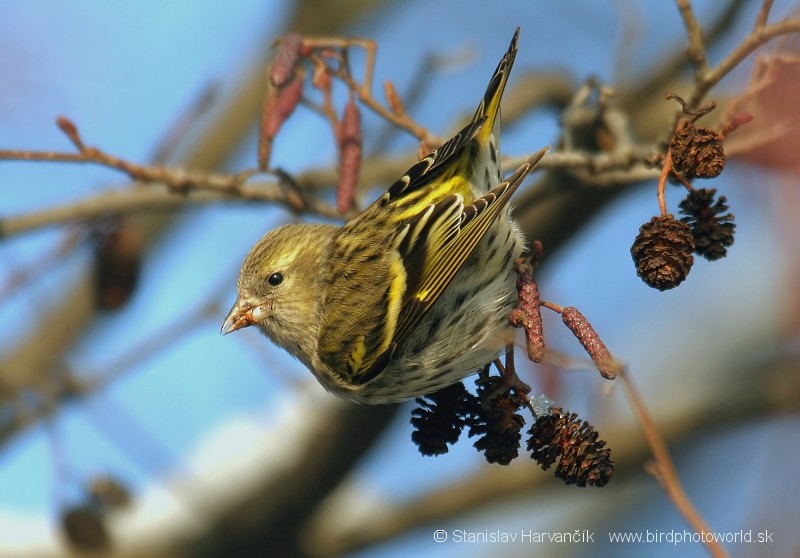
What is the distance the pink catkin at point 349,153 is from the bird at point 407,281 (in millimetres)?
205

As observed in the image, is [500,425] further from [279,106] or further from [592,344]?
[279,106]

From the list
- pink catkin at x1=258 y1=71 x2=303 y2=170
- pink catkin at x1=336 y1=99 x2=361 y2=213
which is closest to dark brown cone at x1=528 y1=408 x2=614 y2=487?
pink catkin at x1=336 y1=99 x2=361 y2=213

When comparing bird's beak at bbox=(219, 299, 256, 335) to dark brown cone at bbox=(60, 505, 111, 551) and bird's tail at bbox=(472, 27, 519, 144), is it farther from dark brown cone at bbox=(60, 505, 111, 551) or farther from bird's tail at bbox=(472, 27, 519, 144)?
dark brown cone at bbox=(60, 505, 111, 551)

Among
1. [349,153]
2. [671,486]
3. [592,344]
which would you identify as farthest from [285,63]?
[671,486]

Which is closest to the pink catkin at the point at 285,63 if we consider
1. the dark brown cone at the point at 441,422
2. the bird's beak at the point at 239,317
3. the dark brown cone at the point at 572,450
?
the bird's beak at the point at 239,317

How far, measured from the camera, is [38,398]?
4.11 meters

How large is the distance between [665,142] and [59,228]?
2.25 meters

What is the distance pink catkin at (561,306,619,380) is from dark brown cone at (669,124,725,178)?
43 centimetres

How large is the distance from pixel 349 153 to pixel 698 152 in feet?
3.64

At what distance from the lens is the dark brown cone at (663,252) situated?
6.73 ft

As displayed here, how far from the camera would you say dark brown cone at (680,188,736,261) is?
225 cm

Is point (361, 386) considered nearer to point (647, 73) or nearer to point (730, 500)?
point (647, 73)

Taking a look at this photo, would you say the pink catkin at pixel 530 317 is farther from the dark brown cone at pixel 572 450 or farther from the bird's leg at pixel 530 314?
the dark brown cone at pixel 572 450

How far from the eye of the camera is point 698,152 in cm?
218
